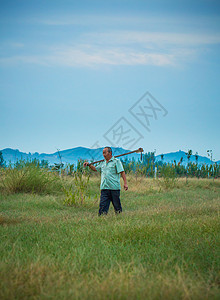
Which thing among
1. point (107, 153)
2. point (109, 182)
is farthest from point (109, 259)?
point (107, 153)

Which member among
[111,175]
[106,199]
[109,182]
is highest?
[111,175]

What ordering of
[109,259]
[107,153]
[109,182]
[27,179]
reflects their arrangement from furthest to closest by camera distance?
[27,179] → [107,153] → [109,182] → [109,259]

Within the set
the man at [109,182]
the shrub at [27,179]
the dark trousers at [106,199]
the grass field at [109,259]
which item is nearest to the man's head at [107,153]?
the man at [109,182]

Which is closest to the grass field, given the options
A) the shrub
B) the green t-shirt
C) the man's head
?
the green t-shirt

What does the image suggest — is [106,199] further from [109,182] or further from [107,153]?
[107,153]

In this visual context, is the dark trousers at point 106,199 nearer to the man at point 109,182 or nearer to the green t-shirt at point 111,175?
the man at point 109,182

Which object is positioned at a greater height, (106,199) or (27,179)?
(27,179)

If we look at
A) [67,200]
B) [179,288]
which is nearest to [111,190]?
[67,200]

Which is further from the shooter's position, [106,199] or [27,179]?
[27,179]

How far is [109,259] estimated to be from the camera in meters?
3.73

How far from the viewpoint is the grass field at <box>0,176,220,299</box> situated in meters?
2.74

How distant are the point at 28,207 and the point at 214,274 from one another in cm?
590

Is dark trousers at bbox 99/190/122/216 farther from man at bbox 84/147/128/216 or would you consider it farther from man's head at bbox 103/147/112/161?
man's head at bbox 103/147/112/161

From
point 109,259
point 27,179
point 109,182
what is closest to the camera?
point 109,259
